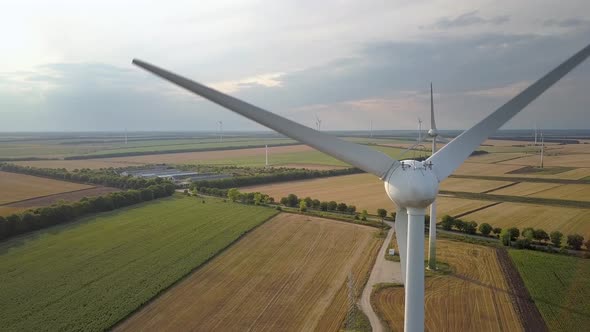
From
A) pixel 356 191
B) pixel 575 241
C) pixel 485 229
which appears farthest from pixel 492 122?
pixel 356 191

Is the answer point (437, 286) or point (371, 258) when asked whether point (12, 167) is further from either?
point (437, 286)

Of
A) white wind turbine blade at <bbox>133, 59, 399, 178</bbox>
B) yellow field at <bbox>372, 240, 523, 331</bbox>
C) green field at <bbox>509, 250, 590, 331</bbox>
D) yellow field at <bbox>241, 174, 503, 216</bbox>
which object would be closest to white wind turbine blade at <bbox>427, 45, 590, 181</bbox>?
white wind turbine blade at <bbox>133, 59, 399, 178</bbox>

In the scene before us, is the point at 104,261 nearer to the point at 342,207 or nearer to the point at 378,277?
the point at 378,277

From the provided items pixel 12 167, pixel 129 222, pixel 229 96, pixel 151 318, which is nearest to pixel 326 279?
pixel 151 318

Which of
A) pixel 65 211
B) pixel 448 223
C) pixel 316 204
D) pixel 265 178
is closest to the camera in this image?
pixel 448 223

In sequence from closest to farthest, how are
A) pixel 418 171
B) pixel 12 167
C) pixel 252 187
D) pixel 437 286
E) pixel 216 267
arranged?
1. pixel 418 171
2. pixel 437 286
3. pixel 216 267
4. pixel 252 187
5. pixel 12 167

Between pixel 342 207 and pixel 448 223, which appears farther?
pixel 342 207

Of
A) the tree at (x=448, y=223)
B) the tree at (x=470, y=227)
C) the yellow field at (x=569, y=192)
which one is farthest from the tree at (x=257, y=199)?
the yellow field at (x=569, y=192)
